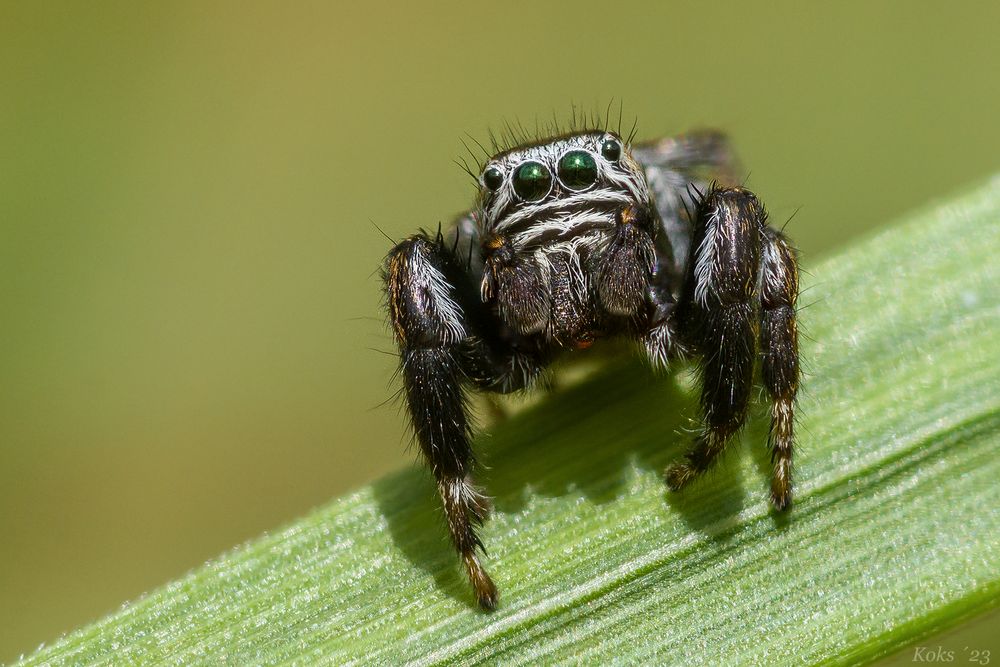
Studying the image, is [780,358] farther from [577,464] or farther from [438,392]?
[438,392]

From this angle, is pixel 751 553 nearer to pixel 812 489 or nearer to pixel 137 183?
pixel 812 489

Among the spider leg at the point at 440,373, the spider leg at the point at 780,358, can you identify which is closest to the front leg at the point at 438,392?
the spider leg at the point at 440,373

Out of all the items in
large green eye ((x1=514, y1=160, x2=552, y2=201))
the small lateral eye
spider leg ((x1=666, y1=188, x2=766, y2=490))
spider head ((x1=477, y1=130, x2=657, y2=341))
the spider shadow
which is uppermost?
the small lateral eye

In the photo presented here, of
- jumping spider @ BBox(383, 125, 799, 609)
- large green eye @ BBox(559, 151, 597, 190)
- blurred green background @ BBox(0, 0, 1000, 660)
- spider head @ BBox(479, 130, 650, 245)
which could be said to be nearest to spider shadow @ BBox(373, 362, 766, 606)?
jumping spider @ BBox(383, 125, 799, 609)

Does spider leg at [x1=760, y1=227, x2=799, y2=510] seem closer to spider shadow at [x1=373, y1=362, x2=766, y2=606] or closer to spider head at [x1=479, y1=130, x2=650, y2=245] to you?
spider shadow at [x1=373, y1=362, x2=766, y2=606]

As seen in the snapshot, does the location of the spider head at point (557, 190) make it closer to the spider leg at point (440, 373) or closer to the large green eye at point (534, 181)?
the large green eye at point (534, 181)

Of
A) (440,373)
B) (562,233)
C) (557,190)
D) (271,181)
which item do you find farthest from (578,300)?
(271,181)

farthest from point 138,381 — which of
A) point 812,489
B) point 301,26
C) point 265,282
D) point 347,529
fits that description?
point 812,489
